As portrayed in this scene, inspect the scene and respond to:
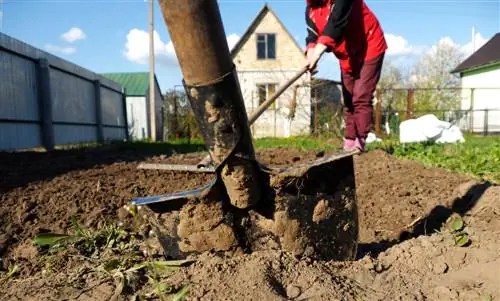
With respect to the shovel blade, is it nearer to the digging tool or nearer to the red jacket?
the digging tool

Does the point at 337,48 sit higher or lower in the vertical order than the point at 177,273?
higher

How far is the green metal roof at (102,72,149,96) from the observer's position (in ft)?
100

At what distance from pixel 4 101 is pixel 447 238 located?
28.7ft

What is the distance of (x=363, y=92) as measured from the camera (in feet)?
10.8

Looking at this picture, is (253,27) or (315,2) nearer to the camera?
(315,2)

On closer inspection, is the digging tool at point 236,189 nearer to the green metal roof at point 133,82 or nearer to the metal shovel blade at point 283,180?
the metal shovel blade at point 283,180

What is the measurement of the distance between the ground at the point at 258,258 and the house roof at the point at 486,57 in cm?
2812

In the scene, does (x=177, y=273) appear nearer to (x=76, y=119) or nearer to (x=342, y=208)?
(x=342, y=208)

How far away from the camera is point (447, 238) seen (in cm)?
223

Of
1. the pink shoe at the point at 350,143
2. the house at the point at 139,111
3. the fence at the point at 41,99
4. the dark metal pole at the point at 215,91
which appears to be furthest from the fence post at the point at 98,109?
the dark metal pole at the point at 215,91

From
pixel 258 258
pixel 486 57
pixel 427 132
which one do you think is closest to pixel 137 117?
pixel 427 132

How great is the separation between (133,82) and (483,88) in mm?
23627

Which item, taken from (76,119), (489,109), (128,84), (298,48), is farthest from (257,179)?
(128,84)

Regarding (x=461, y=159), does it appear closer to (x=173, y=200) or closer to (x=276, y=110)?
(x=173, y=200)
